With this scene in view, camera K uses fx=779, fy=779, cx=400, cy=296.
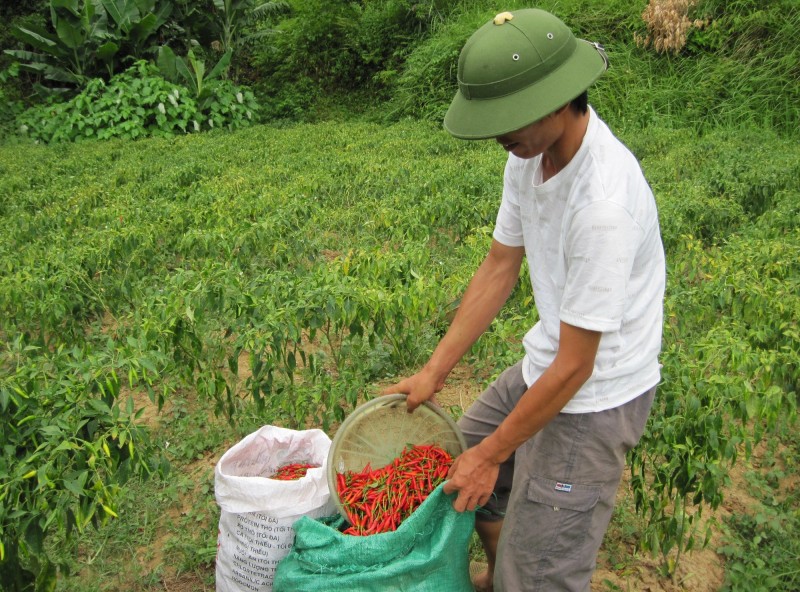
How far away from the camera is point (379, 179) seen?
732 centimetres

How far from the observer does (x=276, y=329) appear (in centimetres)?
318

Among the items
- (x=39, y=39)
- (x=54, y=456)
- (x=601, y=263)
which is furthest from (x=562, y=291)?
(x=39, y=39)

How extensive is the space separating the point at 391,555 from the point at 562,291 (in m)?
0.86

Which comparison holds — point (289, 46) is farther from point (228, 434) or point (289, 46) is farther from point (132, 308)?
point (228, 434)

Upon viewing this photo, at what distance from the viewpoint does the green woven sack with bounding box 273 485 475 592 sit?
212 cm

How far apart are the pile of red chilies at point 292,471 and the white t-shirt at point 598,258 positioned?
2.95 ft

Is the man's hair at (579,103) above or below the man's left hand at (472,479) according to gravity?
above

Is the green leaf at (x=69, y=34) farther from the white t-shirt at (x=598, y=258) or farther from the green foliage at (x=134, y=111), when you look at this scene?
the white t-shirt at (x=598, y=258)

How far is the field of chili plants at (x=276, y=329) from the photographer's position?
2400 millimetres

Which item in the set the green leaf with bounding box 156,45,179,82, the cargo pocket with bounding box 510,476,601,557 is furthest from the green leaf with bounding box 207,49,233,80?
the cargo pocket with bounding box 510,476,601,557

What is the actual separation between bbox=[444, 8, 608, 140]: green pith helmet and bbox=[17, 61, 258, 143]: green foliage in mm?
11749

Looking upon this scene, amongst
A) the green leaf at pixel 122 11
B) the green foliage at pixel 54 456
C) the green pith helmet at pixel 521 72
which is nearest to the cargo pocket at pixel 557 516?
the green pith helmet at pixel 521 72

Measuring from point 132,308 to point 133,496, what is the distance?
1878 mm

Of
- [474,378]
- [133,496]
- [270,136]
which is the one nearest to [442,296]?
[474,378]
